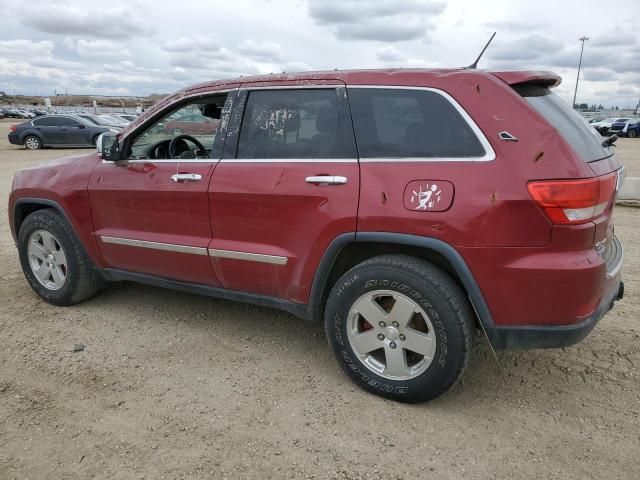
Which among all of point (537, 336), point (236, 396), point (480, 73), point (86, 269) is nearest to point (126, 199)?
point (86, 269)

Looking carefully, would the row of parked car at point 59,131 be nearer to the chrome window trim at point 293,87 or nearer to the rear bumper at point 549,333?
the chrome window trim at point 293,87

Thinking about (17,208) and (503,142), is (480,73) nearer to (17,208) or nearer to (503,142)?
(503,142)

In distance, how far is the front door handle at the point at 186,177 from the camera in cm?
346

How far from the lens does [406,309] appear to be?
2842mm

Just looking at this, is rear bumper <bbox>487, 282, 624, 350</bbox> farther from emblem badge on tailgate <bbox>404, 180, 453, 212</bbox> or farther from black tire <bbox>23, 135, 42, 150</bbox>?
black tire <bbox>23, 135, 42, 150</bbox>

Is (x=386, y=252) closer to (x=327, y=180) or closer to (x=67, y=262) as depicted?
(x=327, y=180)

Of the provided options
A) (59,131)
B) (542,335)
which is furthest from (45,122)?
(542,335)

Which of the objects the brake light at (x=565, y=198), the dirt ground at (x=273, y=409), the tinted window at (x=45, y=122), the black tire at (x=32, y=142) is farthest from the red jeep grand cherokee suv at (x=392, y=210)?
the black tire at (x=32, y=142)

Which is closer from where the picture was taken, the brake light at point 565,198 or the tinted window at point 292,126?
the brake light at point 565,198

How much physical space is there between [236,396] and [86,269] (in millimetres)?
1921

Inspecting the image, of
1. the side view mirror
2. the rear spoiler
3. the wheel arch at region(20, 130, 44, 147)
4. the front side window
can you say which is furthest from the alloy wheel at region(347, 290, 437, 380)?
the wheel arch at region(20, 130, 44, 147)

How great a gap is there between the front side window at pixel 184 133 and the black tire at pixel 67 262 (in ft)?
2.99

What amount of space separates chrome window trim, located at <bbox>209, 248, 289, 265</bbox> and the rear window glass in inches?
63.3

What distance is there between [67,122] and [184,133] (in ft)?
61.7
